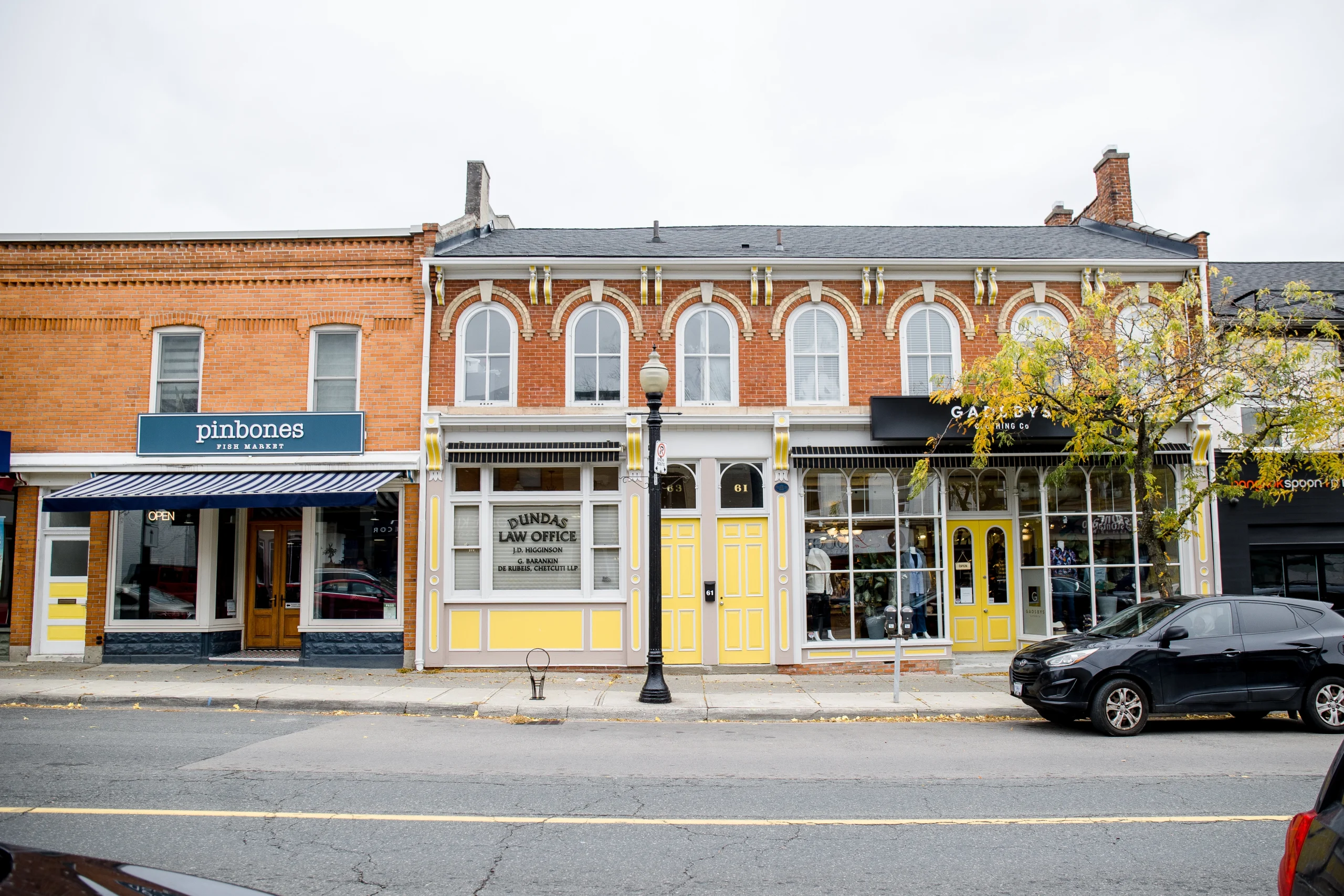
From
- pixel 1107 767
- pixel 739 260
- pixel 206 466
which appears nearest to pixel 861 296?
pixel 739 260

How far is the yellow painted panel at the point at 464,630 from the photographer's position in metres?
14.7

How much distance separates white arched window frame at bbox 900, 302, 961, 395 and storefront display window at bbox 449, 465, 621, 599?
Answer: 4.02 m

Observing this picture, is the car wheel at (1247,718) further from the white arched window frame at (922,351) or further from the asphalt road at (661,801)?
the white arched window frame at (922,351)

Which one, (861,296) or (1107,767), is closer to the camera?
(1107,767)

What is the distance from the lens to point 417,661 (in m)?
14.6

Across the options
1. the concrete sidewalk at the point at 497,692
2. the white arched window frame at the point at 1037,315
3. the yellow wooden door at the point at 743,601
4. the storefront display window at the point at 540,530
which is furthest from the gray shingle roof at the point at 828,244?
the concrete sidewalk at the point at 497,692

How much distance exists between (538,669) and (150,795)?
24.8 ft

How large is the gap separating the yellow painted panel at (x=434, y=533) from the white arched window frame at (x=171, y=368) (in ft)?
14.4

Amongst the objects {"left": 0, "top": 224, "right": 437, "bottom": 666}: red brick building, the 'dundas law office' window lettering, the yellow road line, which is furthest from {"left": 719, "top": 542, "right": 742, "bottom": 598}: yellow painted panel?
the yellow road line

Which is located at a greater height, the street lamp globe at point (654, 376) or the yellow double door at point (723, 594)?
the street lamp globe at point (654, 376)

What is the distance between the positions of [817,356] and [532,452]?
5.02m

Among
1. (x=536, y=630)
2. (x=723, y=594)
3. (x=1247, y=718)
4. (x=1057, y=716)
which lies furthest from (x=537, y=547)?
(x=1247, y=718)

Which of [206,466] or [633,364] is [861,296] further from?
[206,466]

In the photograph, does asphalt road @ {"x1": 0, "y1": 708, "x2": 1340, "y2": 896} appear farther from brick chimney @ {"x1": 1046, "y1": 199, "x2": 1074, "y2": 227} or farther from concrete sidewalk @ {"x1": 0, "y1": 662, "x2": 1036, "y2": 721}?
brick chimney @ {"x1": 1046, "y1": 199, "x2": 1074, "y2": 227}
